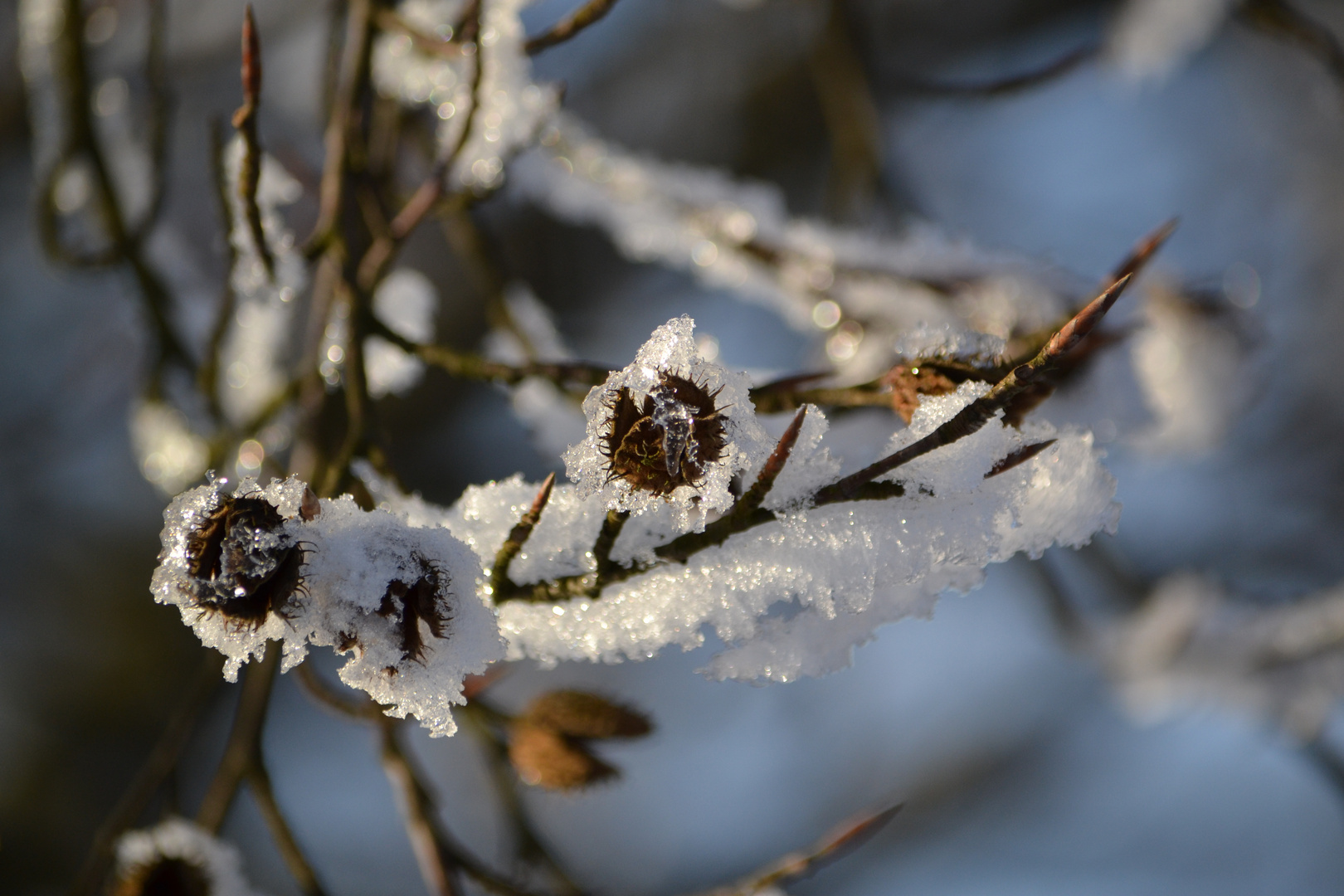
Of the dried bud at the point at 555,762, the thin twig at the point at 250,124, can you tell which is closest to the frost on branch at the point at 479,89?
the thin twig at the point at 250,124

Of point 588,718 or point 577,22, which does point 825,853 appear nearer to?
point 588,718

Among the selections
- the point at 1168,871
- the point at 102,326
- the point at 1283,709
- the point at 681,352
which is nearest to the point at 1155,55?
the point at 1283,709

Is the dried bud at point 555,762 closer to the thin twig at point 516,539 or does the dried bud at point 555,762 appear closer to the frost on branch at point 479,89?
the thin twig at point 516,539

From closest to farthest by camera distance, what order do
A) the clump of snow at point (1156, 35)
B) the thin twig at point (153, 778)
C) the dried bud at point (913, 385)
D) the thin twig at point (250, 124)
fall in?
the dried bud at point (913, 385)
the thin twig at point (250, 124)
the thin twig at point (153, 778)
the clump of snow at point (1156, 35)

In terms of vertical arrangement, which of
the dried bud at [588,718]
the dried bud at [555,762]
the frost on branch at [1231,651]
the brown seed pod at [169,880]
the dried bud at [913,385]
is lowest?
the brown seed pod at [169,880]

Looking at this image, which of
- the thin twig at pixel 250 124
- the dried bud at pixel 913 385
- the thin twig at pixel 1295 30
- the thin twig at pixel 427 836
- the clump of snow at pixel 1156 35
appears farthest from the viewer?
the clump of snow at pixel 1156 35

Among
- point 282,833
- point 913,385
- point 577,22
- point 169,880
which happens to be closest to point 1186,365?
point 913,385
